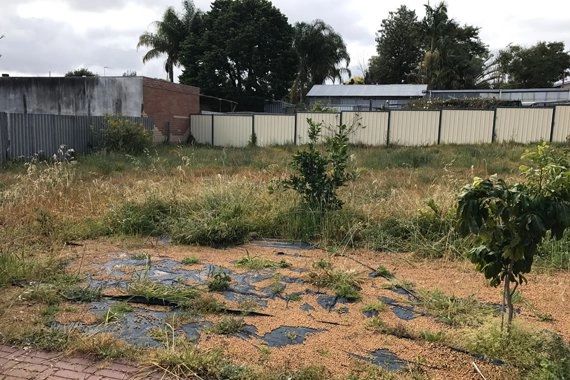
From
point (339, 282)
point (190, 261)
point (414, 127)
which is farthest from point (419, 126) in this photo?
point (339, 282)

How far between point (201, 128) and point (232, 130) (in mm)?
2161

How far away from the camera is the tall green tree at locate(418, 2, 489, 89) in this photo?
39.7m

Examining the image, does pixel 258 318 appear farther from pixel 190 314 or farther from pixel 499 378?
pixel 499 378

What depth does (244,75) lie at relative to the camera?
130 ft

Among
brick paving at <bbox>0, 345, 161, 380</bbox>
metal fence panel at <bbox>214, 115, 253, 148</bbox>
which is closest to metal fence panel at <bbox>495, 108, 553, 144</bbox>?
metal fence panel at <bbox>214, 115, 253, 148</bbox>

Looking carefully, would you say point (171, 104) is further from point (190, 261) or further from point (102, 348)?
point (102, 348)

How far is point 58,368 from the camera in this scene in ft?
10.2

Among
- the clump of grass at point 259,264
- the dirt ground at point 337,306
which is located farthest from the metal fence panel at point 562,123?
the clump of grass at point 259,264

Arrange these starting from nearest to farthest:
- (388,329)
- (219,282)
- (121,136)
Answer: (388,329)
(219,282)
(121,136)

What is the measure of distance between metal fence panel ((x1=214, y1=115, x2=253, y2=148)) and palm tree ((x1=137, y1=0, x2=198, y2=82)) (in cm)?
1578

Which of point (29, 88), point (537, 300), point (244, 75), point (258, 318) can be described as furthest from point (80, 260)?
point (244, 75)

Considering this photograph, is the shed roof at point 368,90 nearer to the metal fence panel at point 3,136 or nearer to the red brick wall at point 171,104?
the red brick wall at point 171,104

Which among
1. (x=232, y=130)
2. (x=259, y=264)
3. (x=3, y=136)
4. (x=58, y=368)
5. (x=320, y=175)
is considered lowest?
(x=58, y=368)

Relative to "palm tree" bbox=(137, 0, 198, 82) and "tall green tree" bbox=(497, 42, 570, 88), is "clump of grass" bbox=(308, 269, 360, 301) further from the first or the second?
"tall green tree" bbox=(497, 42, 570, 88)
